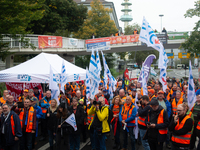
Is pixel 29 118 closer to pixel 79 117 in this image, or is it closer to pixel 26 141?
pixel 26 141

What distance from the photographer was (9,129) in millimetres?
5027

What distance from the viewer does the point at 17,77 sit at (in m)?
8.91

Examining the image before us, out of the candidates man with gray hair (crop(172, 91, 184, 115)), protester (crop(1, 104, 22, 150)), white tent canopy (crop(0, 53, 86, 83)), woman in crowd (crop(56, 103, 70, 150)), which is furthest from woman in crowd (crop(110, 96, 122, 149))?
white tent canopy (crop(0, 53, 86, 83))

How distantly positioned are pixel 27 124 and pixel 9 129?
93 cm

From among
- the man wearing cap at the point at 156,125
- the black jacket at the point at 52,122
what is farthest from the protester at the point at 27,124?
the man wearing cap at the point at 156,125

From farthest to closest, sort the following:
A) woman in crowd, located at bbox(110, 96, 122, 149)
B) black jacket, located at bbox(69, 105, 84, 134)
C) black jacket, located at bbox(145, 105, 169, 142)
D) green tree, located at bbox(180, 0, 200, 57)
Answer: green tree, located at bbox(180, 0, 200, 57)
woman in crowd, located at bbox(110, 96, 122, 149)
black jacket, located at bbox(69, 105, 84, 134)
black jacket, located at bbox(145, 105, 169, 142)

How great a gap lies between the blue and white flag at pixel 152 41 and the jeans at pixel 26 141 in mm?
4868

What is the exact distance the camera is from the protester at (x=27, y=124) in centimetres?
593

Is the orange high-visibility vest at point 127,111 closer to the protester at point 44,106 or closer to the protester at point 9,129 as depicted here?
the protester at point 44,106

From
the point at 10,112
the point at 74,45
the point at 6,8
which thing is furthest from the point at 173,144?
the point at 74,45

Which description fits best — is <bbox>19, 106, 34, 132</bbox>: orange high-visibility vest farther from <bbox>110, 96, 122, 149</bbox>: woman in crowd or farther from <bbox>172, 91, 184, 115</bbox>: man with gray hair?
<bbox>172, 91, 184, 115</bbox>: man with gray hair

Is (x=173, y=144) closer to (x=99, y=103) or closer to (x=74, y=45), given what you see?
(x=99, y=103)

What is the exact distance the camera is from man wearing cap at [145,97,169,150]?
485 cm

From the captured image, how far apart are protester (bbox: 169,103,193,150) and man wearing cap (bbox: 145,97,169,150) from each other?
393mm
